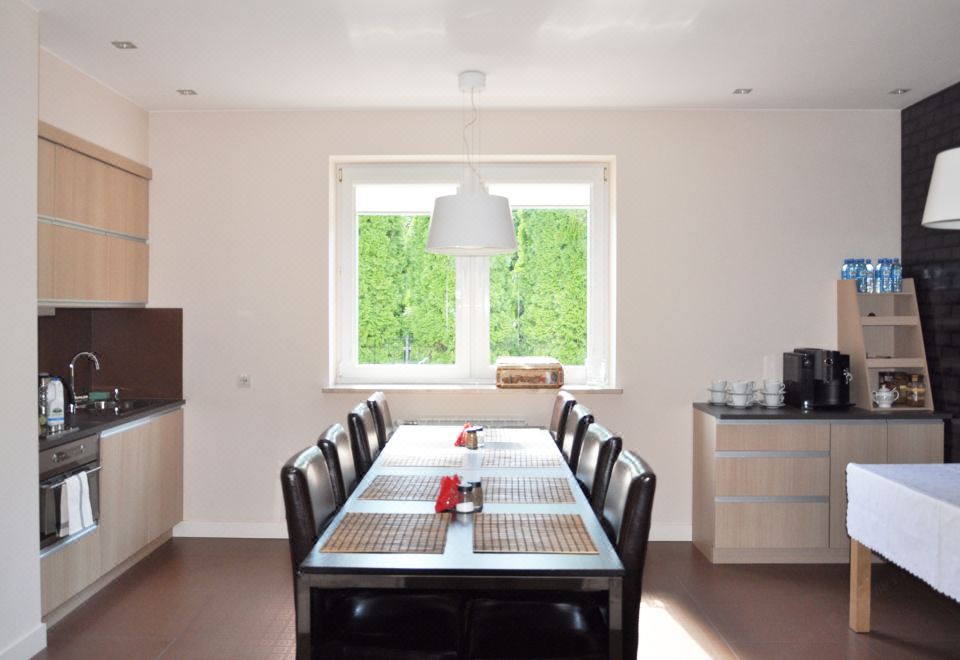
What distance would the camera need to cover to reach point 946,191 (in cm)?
234

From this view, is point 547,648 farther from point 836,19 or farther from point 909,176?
point 909,176

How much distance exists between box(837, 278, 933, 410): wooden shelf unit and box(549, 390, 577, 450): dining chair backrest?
1733 millimetres

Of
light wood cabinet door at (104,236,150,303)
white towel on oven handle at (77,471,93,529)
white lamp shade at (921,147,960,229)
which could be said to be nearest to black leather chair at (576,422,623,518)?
white lamp shade at (921,147,960,229)

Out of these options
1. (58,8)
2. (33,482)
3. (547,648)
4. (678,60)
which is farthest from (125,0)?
(547,648)

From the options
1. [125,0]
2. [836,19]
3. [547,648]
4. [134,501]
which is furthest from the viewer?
[134,501]

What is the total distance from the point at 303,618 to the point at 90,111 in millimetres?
3216

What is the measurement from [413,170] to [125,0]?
2.22 meters

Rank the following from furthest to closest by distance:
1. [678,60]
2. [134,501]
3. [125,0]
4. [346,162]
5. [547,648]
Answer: [346,162] → [134,501] → [678,60] → [125,0] → [547,648]

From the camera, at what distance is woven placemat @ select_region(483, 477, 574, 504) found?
9.14ft

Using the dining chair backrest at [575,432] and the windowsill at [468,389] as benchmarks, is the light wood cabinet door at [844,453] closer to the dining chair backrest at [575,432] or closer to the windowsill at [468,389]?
the windowsill at [468,389]

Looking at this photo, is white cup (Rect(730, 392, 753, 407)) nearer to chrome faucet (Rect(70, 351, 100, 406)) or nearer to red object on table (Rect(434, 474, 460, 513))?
red object on table (Rect(434, 474, 460, 513))

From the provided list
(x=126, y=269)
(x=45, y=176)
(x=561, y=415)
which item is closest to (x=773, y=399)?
(x=561, y=415)

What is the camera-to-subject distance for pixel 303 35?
360cm

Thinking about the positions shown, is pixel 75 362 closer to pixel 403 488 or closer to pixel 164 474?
pixel 164 474
